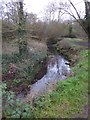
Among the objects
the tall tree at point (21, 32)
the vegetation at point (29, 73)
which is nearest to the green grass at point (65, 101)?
the vegetation at point (29, 73)

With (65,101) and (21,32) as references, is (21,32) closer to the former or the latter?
(21,32)

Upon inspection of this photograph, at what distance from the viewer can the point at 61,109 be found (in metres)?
5.45

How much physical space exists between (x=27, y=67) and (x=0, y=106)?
5.64 m

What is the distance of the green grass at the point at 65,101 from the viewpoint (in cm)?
519

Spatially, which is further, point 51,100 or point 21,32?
point 21,32

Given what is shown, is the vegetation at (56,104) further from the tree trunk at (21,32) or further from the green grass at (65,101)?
the tree trunk at (21,32)

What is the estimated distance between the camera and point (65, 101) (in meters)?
5.95

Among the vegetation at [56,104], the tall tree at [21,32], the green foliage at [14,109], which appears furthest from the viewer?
the tall tree at [21,32]

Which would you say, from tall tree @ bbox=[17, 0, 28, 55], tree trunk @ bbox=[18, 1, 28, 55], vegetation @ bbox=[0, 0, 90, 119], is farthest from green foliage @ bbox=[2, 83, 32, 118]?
tree trunk @ bbox=[18, 1, 28, 55]

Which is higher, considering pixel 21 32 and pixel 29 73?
→ pixel 21 32

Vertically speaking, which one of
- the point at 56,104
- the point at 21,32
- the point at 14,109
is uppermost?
the point at 21,32

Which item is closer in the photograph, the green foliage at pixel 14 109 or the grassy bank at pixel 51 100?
the green foliage at pixel 14 109

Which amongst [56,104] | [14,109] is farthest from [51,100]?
[14,109]

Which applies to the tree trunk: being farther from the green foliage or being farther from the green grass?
the green foliage
